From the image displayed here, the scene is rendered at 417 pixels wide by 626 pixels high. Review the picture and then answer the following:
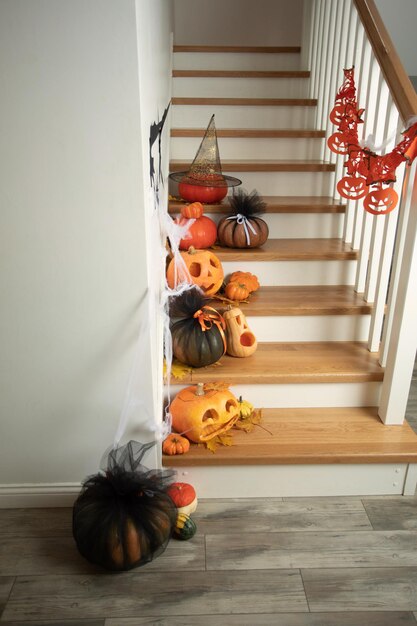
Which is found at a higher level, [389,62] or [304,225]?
[389,62]

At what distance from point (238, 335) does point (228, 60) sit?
2.13 meters

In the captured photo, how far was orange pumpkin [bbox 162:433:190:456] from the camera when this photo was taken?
1831 mm

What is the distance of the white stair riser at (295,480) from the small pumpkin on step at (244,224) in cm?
102

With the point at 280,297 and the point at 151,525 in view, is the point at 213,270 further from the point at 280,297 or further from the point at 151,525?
the point at 151,525

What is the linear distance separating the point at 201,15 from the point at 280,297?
10.4 ft

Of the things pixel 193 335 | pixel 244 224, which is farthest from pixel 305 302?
pixel 193 335

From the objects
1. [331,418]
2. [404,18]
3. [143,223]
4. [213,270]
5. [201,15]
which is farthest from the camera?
[201,15]

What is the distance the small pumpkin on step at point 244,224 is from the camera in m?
2.34

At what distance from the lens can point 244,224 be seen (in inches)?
91.7

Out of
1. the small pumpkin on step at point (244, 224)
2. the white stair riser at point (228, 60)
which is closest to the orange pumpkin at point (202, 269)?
the small pumpkin on step at point (244, 224)

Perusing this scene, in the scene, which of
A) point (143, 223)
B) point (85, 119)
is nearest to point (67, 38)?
point (85, 119)

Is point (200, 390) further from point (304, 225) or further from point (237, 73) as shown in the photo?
point (237, 73)

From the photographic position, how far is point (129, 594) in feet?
4.97

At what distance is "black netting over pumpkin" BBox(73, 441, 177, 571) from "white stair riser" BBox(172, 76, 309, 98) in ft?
7.79
